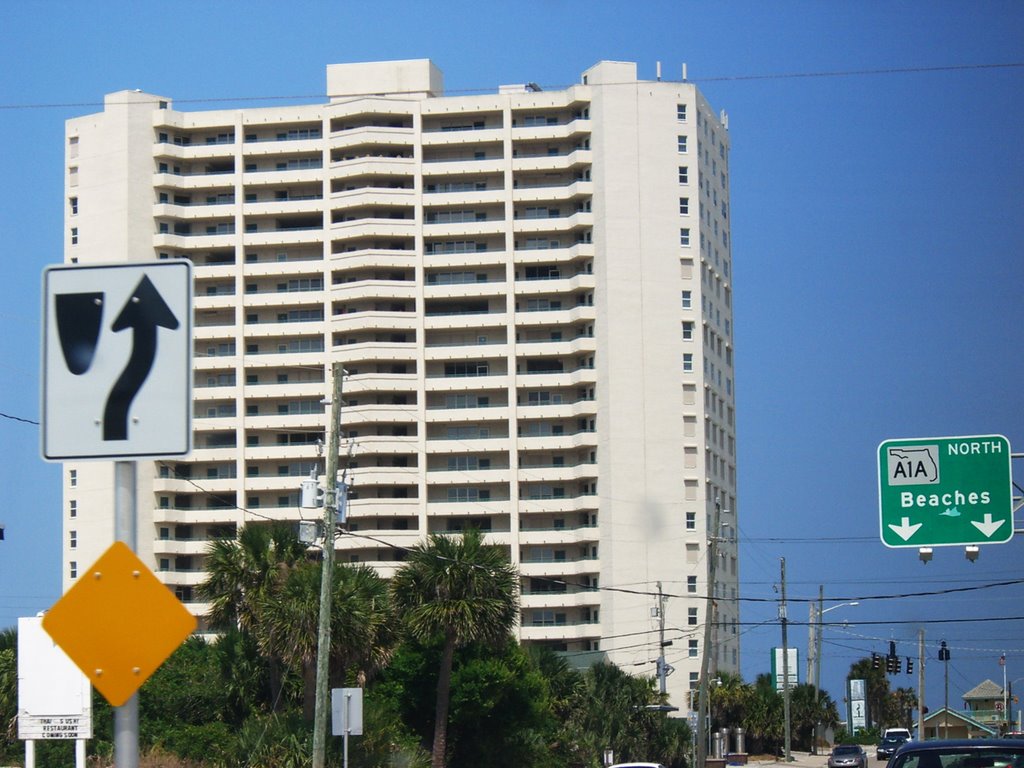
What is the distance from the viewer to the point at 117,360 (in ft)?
22.2

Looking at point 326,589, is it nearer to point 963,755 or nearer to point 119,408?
point 963,755

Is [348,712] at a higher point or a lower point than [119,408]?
lower

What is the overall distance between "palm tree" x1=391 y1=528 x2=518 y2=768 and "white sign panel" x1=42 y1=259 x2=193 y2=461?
1565 inches

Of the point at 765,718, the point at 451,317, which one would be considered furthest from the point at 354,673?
the point at 451,317

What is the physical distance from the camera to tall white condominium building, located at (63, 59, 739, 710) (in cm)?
10019

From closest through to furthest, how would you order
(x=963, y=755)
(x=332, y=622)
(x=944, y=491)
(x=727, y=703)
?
(x=963, y=755), (x=944, y=491), (x=332, y=622), (x=727, y=703)

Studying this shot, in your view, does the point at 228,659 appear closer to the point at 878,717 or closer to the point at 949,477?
the point at 949,477

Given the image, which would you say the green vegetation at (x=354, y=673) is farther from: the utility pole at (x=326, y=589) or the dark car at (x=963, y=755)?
the dark car at (x=963, y=755)

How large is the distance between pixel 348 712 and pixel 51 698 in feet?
36.3

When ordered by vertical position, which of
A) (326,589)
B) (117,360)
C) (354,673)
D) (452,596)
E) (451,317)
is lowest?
(354,673)

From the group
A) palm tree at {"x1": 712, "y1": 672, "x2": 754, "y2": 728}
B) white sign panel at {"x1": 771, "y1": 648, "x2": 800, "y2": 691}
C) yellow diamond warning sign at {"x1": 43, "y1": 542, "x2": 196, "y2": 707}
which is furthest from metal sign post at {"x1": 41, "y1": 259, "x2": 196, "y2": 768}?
white sign panel at {"x1": 771, "y1": 648, "x2": 800, "y2": 691}

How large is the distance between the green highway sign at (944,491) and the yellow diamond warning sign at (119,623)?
2124 cm

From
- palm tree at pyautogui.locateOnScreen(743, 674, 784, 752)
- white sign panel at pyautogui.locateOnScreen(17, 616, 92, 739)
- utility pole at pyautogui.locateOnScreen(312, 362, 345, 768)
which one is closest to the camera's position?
white sign panel at pyautogui.locateOnScreen(17, 616, 92, 739)

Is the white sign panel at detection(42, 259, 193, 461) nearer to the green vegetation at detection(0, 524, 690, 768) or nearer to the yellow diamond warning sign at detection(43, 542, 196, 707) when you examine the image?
the yellow diamond warning sign at detection(43, 542, 196, 707)
